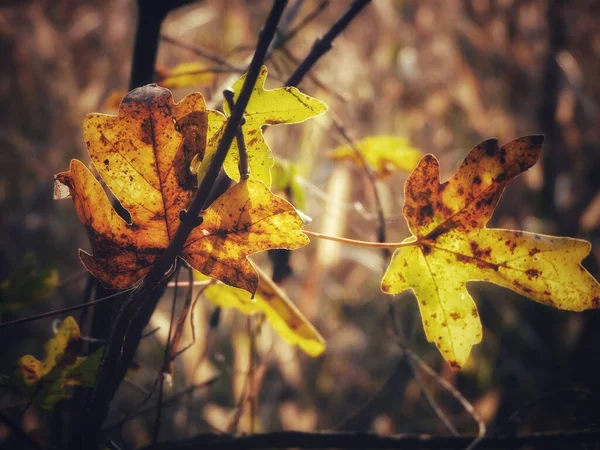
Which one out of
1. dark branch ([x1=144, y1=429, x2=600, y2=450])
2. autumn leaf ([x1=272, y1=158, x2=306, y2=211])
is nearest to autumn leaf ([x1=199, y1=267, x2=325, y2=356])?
dark branch ([x1=144, y1=429, x2=600, y2=450])

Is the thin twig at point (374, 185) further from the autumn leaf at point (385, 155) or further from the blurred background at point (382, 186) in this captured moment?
the blurred background at point (382, 186)

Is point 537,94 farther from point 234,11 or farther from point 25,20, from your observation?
point 25,20

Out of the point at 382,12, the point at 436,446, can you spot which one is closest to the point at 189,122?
the point at 436,446

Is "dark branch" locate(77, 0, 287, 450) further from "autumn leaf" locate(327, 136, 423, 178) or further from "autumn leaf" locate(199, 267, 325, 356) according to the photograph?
"autumn leaf" locate(327, 136, 423, 178)

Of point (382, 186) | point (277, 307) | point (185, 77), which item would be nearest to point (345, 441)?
point (277, 307)

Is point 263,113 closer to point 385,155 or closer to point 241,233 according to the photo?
point 241,233

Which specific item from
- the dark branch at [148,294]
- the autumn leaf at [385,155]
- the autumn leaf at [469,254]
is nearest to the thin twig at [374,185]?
the autumn leaf at [385,155]
